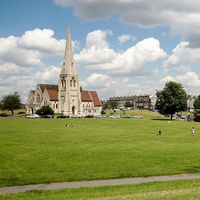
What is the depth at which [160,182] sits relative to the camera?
666 inches

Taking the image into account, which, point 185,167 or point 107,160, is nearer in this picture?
point 185,167

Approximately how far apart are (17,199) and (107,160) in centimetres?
1065

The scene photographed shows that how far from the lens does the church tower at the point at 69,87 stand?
14325cm

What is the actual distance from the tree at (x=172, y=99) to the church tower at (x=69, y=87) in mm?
53083

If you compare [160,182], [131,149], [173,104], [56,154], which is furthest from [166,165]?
[173,104]

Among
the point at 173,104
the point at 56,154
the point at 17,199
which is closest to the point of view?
the point at 17,199

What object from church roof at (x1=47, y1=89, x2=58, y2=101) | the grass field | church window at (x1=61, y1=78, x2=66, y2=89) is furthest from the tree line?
the grass field

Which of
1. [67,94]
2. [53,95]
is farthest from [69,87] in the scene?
[53,95]

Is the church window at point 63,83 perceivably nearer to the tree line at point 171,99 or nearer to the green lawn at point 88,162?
the tree line at point 171,99

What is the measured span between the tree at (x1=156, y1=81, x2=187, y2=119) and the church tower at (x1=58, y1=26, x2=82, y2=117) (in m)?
53.1

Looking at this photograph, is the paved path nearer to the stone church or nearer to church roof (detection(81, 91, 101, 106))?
the stone church

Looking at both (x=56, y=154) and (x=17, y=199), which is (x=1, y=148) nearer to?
(x=56, y=154)

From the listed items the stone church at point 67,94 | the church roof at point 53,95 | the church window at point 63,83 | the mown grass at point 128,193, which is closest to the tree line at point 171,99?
the stone church at point 67,94

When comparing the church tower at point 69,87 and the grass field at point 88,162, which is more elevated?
the church tower at point 69,87
